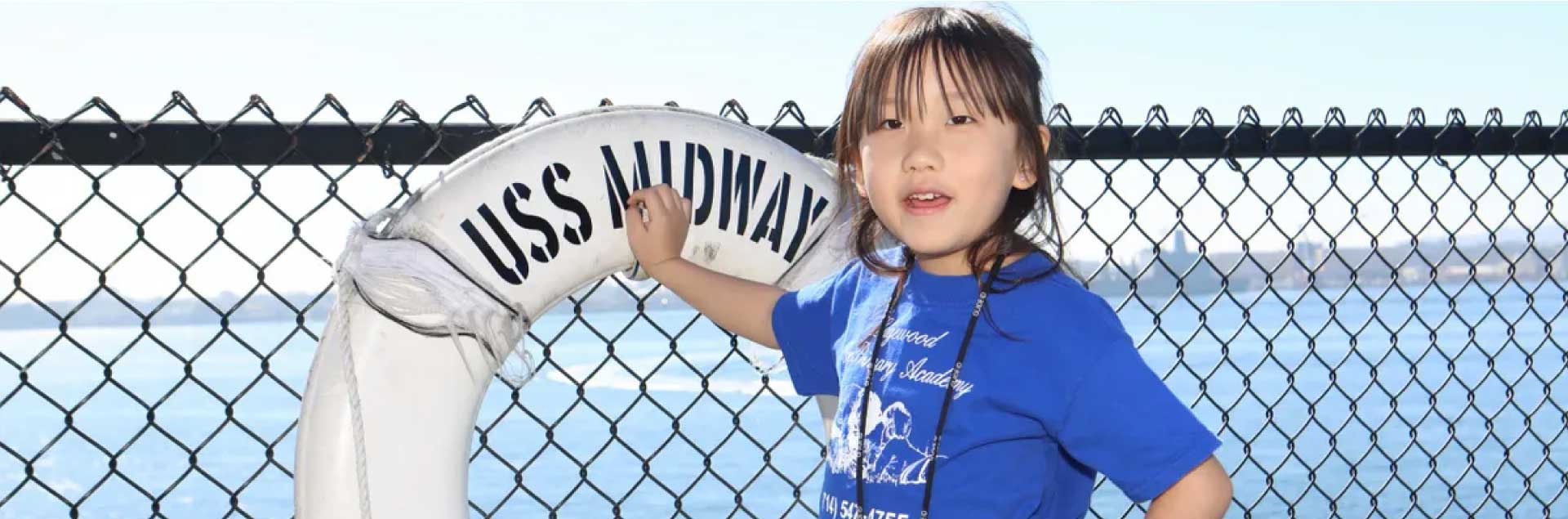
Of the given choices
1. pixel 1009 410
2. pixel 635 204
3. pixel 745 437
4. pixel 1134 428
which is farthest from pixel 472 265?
pixel 745 437

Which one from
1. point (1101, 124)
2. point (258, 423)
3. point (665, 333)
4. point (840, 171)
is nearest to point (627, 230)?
point (840, 171)

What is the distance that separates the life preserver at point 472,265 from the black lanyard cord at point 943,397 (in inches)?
13.2

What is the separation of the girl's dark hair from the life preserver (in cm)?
29

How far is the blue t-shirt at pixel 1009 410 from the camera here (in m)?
1.24

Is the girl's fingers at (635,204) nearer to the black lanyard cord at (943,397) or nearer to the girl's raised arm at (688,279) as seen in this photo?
the girl's raised arm at (688,279)

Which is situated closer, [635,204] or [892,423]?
[892,423]

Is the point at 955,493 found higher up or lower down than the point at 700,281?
lower down

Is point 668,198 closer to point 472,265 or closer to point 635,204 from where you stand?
point 635,204

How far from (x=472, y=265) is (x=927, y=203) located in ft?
1.80

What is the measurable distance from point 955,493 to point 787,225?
1.73ft

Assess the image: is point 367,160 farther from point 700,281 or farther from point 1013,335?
point 1013,335

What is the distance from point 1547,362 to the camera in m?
14.8

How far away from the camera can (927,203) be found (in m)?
1.36

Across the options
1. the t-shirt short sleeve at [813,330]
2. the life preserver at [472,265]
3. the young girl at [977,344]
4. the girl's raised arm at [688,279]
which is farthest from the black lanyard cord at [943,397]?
the life preserver at [472,265]
